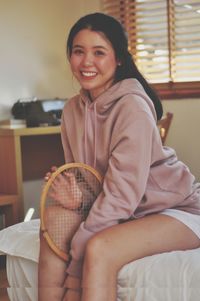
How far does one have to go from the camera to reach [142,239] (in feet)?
4.10

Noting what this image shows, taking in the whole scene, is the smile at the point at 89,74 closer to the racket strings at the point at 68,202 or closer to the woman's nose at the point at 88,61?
the woman's nose at the point at 88,61

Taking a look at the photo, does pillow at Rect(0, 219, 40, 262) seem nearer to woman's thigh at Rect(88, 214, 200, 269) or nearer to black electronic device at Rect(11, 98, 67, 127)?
woman's thigh at Rect(88, 214, 200, 269)

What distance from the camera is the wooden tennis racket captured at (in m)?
1.33

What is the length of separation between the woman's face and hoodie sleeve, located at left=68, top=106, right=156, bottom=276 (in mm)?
190

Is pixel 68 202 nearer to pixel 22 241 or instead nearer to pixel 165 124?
pixel 22 241

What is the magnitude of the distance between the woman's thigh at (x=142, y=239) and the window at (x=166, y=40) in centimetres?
141

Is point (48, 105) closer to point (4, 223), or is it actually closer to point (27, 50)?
point (27, 50)

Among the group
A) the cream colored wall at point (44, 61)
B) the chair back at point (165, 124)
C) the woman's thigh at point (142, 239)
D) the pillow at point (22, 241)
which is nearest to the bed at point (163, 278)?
the woman's thigh at point (142, 239)

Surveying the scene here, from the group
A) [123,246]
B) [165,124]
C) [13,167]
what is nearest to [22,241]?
[123,246]

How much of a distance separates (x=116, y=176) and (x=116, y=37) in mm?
407

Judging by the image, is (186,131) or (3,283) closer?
(3,283)

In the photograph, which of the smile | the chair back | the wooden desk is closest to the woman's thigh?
the smile

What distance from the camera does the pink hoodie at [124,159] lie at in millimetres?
1271

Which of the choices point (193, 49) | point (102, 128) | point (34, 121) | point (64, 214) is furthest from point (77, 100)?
point (193, 49)
